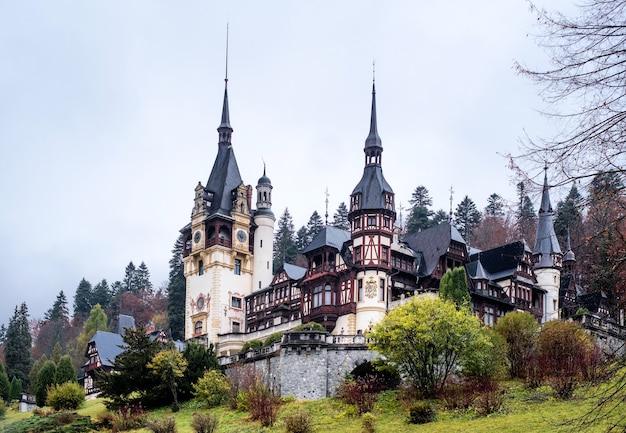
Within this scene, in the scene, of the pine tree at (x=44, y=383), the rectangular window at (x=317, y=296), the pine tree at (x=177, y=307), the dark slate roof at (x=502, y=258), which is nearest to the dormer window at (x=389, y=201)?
the rectangular window at (x=317, y=296)

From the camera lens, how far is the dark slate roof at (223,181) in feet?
232

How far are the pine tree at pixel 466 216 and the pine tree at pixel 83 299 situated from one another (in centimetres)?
5608

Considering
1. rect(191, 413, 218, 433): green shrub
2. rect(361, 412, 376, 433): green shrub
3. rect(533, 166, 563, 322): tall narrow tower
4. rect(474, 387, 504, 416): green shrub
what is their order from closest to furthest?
1. rect(361, 412, 376, 433): green shrub
2. rect(474, 387, 504, 416): green shrub
3. rect(191, 413, 218, 433): green shrub
4. rect(533, 166, 563, 322): tall narrow tower

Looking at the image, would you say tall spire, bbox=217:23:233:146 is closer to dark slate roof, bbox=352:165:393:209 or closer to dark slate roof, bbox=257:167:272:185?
dark slate roof, bbox=257:167:272:185

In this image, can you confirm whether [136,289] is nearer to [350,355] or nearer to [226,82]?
[226,82]

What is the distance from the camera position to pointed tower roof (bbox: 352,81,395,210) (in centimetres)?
5766

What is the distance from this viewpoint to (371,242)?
56.8 meters

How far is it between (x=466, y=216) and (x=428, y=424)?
63.1 metres

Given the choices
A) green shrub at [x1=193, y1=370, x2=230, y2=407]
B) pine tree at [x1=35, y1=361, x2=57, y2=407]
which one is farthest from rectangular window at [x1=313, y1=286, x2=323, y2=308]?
pine tree at [x1=35, y1=361, x2=57, y2=407]

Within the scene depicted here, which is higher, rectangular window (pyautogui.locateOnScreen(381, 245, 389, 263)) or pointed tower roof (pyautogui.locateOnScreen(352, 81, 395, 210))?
pointed tower roof (pyautogui.locateOnScreen(352, 81, 395, 210))

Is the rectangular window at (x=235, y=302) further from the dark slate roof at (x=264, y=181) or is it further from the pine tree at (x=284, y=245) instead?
the pine tree at (x=284, y=245)

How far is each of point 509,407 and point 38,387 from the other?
39828 millimetres

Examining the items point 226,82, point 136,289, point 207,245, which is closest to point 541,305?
point 207,245

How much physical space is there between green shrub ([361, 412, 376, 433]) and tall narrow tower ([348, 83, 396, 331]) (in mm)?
17987
